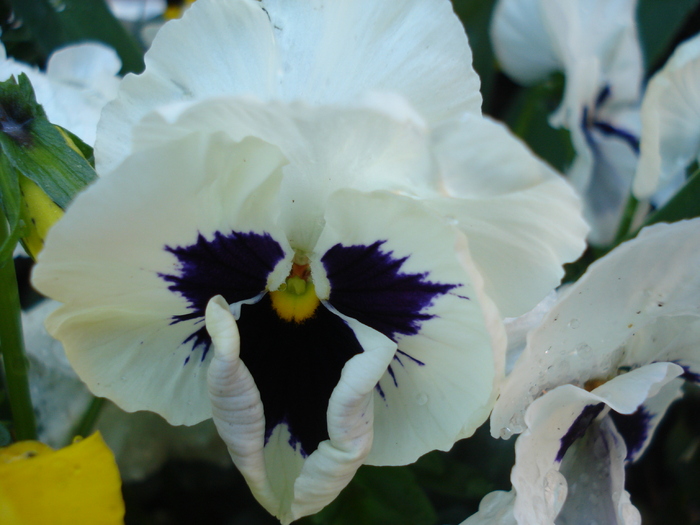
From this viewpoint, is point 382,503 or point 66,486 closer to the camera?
point 66,486

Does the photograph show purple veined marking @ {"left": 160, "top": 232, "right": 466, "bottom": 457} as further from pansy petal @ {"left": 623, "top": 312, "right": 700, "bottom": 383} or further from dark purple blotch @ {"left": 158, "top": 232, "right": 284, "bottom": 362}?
pansy petal @ {"left": 623, "top": 312, "right": 700, "bottom": 383}

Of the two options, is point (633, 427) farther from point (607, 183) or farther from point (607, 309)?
point (607, 183)

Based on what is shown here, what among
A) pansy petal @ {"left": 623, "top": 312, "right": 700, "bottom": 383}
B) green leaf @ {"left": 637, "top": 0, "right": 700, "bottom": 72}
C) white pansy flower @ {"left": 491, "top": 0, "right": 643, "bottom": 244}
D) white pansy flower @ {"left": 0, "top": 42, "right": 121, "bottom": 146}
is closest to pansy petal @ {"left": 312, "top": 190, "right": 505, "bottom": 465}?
pansy petal @ {"left": 623, "top": 312, "right": 700, "bottom": 383}

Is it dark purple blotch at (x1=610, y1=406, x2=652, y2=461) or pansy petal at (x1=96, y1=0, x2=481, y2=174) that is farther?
dark purple blotch at (x1=610, y1=406, x2=652, y2=461)

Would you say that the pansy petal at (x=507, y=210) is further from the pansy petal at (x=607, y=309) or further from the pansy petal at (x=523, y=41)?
the pansy petal at (x=523, y=41)

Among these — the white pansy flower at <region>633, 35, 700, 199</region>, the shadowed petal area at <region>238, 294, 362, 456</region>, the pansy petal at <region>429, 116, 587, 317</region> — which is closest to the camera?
the pansy petal at <region>429, 116, 587, 317</region>

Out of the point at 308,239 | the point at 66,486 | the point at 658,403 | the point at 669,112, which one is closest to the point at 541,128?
the point at 669,112

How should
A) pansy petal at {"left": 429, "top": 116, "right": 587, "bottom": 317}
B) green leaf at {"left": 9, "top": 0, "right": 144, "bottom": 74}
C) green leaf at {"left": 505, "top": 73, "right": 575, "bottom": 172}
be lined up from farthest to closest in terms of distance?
green leaf at {"left": 505, "top": 73, "right": 575, "bottom": 172}
green leaf at {"left": 9, "top": 0, "right": 144, "bottom": 74}
pansy petal at {"left": 429, "top": 116, "right": 587, "bottom": 317}

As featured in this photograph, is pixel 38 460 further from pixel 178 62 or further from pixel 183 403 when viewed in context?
pixel 178 62
